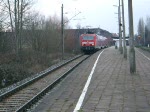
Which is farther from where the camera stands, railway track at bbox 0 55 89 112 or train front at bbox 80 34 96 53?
train front at bbox 80 34 96 53

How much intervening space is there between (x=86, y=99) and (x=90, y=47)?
41748 mm

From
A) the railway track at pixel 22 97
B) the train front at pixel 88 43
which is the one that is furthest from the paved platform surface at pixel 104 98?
the train front at pixel 88 43

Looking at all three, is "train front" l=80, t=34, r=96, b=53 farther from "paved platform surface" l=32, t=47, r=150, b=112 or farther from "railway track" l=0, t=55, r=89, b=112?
"paved platform surface" l=32, t=47, r=150, b=112

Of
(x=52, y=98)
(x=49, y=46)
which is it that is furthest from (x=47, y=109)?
(x=49, y=46)

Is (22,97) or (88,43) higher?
(88,43)

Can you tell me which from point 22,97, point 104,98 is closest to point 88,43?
point 22,97

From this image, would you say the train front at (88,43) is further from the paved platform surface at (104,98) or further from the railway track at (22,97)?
the paved platform surface at (104,98)

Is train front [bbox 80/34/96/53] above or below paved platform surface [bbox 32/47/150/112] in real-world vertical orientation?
above

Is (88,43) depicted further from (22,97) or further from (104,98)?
(104,98)

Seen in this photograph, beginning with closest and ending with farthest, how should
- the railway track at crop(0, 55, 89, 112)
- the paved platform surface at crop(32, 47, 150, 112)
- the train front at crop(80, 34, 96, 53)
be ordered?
1. the paved platform surface at crop(32, 47, 150, 112)
2. the railway track at crop(0, 55, 89, 112)
3. the train front at crop(80, 34, 96, 53)

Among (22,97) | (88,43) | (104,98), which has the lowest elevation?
(22,97)

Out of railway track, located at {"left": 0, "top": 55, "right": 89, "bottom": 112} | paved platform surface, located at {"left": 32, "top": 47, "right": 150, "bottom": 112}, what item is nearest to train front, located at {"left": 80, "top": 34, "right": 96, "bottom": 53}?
railway track, located at {"left": 0, "top": 55, "right": 89, "bottom": 112}

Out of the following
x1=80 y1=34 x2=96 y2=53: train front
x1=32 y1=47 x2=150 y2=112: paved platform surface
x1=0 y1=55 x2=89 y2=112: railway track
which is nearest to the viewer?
x1=32 y1=47 x2=150 y2=112: paved platform surface

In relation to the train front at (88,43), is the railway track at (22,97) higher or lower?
lower
